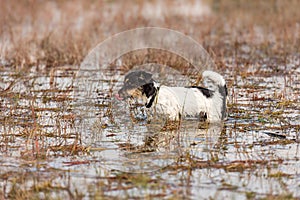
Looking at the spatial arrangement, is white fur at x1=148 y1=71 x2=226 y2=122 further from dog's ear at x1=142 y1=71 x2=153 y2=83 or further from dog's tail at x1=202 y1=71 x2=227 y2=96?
dog's ear at x1=142 y1=71 x2=153 y2=83

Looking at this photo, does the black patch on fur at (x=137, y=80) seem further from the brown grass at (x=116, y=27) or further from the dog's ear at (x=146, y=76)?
the brown grass at (x=116, y=27)

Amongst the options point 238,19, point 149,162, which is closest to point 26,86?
point 149,162

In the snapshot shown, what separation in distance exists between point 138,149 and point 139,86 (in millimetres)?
1252

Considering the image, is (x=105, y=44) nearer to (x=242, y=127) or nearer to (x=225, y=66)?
(x=225, y=66)

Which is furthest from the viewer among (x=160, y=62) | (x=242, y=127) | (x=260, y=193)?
(x=160, y=62)

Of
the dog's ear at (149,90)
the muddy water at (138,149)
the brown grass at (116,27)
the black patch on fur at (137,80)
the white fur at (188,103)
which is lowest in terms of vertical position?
the muddy water at (138,149)

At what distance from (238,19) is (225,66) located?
6.01 m

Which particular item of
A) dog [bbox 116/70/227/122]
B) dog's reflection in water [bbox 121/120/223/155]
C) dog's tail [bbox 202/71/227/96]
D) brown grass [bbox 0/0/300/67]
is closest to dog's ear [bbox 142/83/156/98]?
dog [bbox 116/70/227/122]

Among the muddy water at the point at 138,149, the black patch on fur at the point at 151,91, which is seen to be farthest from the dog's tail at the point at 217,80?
the black patch on fur at the point at 151,91

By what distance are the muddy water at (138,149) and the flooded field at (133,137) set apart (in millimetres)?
10

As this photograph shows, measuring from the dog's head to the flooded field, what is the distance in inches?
14.4

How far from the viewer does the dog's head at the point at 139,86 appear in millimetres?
7070

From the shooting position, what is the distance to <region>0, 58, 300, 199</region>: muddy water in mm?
4773

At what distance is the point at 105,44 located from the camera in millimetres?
12961
